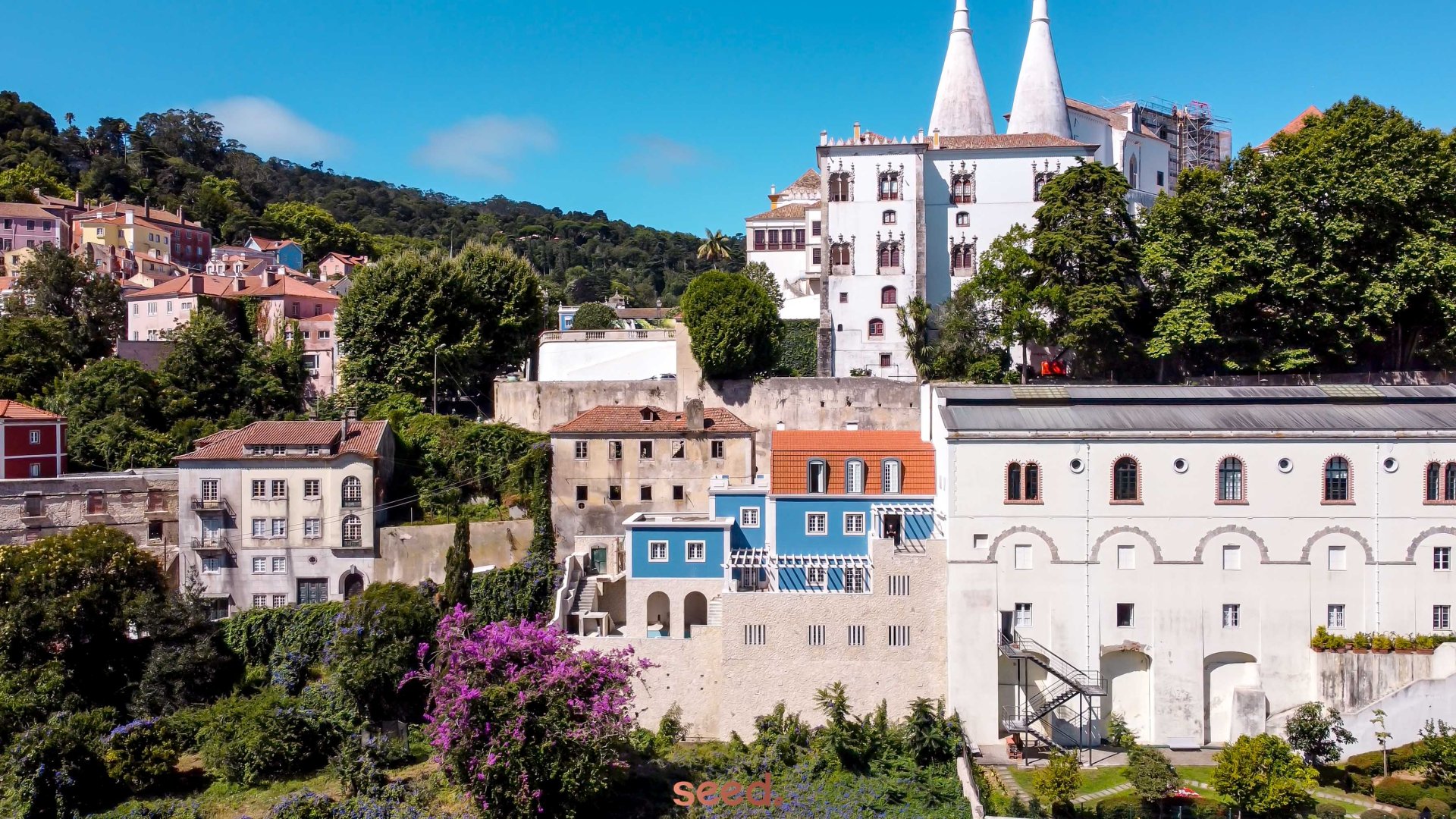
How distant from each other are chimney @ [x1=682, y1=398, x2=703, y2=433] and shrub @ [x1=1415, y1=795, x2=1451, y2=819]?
24736 millimetres

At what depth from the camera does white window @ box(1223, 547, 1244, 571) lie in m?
29.5

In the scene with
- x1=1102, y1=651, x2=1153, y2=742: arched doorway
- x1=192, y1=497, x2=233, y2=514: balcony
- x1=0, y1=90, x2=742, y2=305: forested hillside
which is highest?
x1=0, y1=90, x2=742, y2=305: forested hillside

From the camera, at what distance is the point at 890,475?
3369cm

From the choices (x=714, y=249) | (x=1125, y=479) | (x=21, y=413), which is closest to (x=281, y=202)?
(x=714, y=249)

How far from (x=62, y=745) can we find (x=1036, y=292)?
115 feet

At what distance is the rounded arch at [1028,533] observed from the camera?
29578mm

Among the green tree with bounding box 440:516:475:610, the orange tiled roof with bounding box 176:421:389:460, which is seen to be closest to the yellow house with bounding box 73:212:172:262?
the orange tiled roof with bounding box 176:421:389:460

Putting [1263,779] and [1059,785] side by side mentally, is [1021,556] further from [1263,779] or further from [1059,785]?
[1263,779]

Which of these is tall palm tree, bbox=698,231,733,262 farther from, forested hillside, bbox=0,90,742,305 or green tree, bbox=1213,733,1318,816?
green tree, bbox=1213,733,1318,816

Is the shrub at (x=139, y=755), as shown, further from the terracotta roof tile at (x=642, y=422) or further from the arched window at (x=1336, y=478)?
the arched window at (x=1336, y=478)

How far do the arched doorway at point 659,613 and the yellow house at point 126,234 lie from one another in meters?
69.1

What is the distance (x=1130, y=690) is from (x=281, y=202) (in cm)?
11858

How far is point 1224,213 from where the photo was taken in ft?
127

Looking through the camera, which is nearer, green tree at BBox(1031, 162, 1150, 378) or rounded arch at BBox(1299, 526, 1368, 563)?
rounded arch at BBox(1299, 526, 1368, 563)
